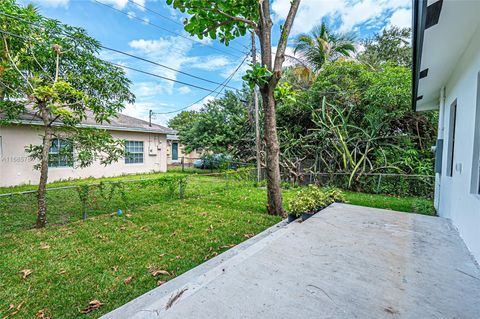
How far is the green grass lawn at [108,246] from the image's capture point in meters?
2.46

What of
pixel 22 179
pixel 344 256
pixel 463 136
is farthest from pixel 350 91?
pixel 22 179

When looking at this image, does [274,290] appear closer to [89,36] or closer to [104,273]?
[104,273]

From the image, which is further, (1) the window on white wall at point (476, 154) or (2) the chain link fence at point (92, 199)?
(2) the chain link fence at point (92, 199)

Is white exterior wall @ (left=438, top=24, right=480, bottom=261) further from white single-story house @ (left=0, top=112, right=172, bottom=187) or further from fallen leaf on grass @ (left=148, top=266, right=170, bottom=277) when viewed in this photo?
white single-story house @ (left=0, top=112, right=172, bottom=187)

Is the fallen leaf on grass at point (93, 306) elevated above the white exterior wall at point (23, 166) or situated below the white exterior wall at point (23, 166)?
below

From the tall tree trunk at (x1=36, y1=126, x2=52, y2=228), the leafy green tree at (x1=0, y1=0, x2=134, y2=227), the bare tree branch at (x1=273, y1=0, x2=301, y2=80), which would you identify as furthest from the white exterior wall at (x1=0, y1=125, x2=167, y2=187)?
the bare tree branch at (x1=273, y1=0, x2=301, y2=80)

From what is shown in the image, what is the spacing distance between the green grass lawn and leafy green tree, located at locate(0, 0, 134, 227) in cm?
107

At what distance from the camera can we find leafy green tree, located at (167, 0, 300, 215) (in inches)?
181

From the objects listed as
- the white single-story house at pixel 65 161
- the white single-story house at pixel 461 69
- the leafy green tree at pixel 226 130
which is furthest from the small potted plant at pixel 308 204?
the leafy green tree at pixel 226 130

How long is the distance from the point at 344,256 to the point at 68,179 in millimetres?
11290

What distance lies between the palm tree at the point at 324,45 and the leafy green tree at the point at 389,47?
1.07 meters

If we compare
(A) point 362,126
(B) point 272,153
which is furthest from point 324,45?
(B) point 272,153

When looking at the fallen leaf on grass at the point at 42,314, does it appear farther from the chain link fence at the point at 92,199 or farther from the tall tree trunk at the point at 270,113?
the tall tree trunk at the point at 270,113

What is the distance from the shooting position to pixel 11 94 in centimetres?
456
